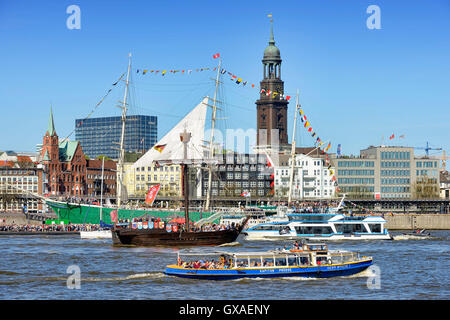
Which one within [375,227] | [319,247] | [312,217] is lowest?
[375,227]

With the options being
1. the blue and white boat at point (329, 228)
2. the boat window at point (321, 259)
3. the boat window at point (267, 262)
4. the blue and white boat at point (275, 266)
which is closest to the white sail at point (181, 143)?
the blue and white boat at point (329, 228)

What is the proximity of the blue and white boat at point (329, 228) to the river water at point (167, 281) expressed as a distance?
21889 millimetres

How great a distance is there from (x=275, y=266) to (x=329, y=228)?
1904 inches

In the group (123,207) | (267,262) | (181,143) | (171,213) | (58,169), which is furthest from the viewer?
(58,169)

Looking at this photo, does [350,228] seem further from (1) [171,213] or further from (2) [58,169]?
(2) [58,169]

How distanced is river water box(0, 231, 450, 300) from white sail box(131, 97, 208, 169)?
35572 mm

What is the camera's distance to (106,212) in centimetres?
13075

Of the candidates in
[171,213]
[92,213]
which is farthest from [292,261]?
[92,213]

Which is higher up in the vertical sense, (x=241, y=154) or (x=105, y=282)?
(x=241, y=154)

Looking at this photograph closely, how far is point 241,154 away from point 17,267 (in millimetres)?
124736

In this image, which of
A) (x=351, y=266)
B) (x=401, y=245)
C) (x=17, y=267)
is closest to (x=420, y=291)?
(x=351, y=266)

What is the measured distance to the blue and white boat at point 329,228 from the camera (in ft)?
340

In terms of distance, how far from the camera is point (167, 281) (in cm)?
5616
